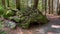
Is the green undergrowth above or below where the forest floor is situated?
above

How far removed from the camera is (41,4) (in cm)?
1493

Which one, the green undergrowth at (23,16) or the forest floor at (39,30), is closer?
the forest floor at (39,30)

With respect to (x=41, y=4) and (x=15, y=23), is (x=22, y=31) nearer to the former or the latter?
(x=15, y=23)

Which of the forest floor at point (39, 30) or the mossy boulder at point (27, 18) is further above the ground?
the mossy boulder at point (27, 18)

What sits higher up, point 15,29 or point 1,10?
point 1,10

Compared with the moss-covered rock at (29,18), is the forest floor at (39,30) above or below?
below

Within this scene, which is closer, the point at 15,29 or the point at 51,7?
the point at 15,29

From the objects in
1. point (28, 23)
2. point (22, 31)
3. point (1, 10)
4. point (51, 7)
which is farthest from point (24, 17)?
point (51, 7)

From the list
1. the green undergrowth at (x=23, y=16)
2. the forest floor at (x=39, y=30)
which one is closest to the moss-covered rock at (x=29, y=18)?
the green undergrowth at (x=23, y=16)

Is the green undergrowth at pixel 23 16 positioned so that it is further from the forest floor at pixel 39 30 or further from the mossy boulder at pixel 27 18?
the forest floor at pixel 39 30

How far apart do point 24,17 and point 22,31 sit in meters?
1.00

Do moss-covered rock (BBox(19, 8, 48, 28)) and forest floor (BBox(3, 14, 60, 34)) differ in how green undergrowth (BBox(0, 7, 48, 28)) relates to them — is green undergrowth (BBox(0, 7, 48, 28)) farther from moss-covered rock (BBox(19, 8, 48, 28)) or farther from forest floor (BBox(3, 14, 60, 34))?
forest floor (BBox(3, 14, 60, 34))

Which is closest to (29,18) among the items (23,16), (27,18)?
(27,18)


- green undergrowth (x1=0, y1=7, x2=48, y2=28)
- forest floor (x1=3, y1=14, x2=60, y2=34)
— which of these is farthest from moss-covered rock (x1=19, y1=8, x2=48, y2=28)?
forest floor (x1=3, y1=14, x2=60, y2=34)
